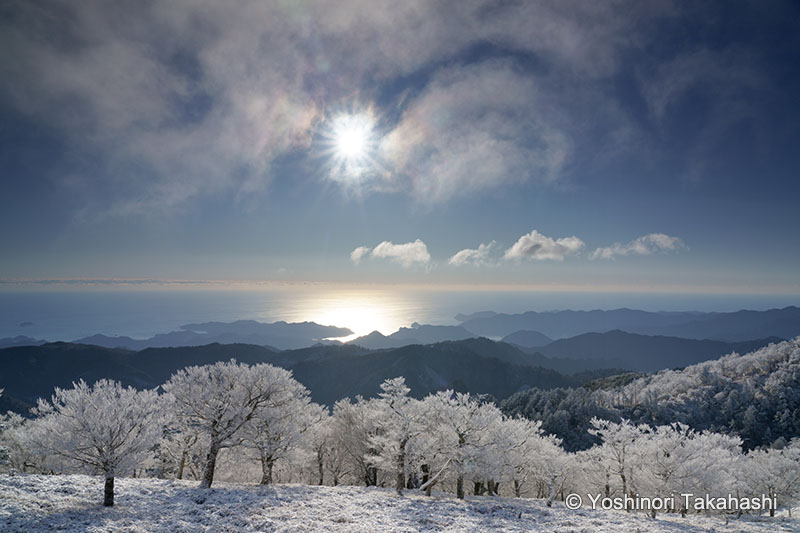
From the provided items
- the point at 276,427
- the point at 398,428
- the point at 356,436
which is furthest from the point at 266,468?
the point at 356,436

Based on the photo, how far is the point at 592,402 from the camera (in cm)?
17225

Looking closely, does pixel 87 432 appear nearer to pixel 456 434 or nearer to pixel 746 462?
pixel 456 434

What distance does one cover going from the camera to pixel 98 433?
2323 centimetres

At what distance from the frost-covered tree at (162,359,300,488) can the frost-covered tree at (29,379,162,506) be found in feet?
22.2

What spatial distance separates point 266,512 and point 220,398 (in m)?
13.4

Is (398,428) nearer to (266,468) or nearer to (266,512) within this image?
(266,468)

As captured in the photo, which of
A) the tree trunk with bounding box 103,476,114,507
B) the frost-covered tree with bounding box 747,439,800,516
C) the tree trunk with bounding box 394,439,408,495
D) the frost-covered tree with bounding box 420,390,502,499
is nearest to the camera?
the tree trunk with bounding box 103,476,114,507

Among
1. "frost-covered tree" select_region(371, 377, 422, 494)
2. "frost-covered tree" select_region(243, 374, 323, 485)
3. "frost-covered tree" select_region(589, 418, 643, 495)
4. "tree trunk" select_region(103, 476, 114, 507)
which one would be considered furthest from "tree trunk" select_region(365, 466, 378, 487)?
"tree trunk" select_region(103, 476, 114, 507)

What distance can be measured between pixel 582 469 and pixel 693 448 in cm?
2862

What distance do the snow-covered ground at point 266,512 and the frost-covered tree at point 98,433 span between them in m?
2.47

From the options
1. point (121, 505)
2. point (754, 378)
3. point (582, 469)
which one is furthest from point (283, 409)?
point (754, 378)

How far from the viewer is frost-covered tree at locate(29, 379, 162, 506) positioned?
23016mm

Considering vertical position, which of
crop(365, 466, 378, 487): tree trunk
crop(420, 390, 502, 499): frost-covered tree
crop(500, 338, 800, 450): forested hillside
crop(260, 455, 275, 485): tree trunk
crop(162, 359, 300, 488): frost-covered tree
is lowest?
crop(500, 338, 800, 450): forested hillside

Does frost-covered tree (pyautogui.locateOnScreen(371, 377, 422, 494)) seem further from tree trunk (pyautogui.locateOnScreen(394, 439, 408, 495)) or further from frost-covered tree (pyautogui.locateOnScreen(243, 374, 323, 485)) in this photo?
frost-covered tree (pyautogui.locateOnScreen(243, 374, 323, 485))
